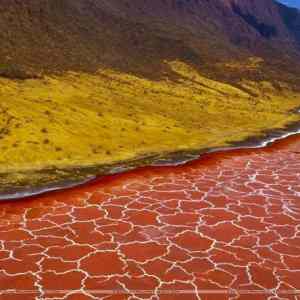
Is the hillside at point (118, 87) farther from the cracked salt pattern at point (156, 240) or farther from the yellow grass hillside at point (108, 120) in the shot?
the cracked salt pattern at point (156, 240)

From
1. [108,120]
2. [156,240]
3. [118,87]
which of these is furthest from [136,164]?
[118,87]

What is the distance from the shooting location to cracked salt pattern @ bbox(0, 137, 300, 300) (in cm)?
1216

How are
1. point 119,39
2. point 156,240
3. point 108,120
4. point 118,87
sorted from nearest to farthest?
point 156,240, point 108,120, point 118,87, point 119,39

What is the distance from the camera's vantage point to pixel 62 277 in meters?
12.5

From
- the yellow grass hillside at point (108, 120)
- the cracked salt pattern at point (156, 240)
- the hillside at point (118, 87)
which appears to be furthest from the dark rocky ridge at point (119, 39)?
the cracked salt pattern at point (156, 240)

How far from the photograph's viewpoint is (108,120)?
109 feet

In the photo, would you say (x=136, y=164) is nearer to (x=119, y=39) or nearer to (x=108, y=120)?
(x=108, y=120)

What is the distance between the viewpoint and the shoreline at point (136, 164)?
19.2m

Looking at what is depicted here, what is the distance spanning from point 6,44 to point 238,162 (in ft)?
97.2

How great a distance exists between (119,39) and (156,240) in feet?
170

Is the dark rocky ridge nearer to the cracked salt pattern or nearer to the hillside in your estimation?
the hillside

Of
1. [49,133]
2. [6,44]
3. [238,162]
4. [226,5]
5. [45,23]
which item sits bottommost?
[238,162]

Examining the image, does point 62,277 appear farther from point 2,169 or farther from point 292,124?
point 292,124

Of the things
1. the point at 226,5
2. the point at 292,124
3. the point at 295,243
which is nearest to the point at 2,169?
the point at 295,243
